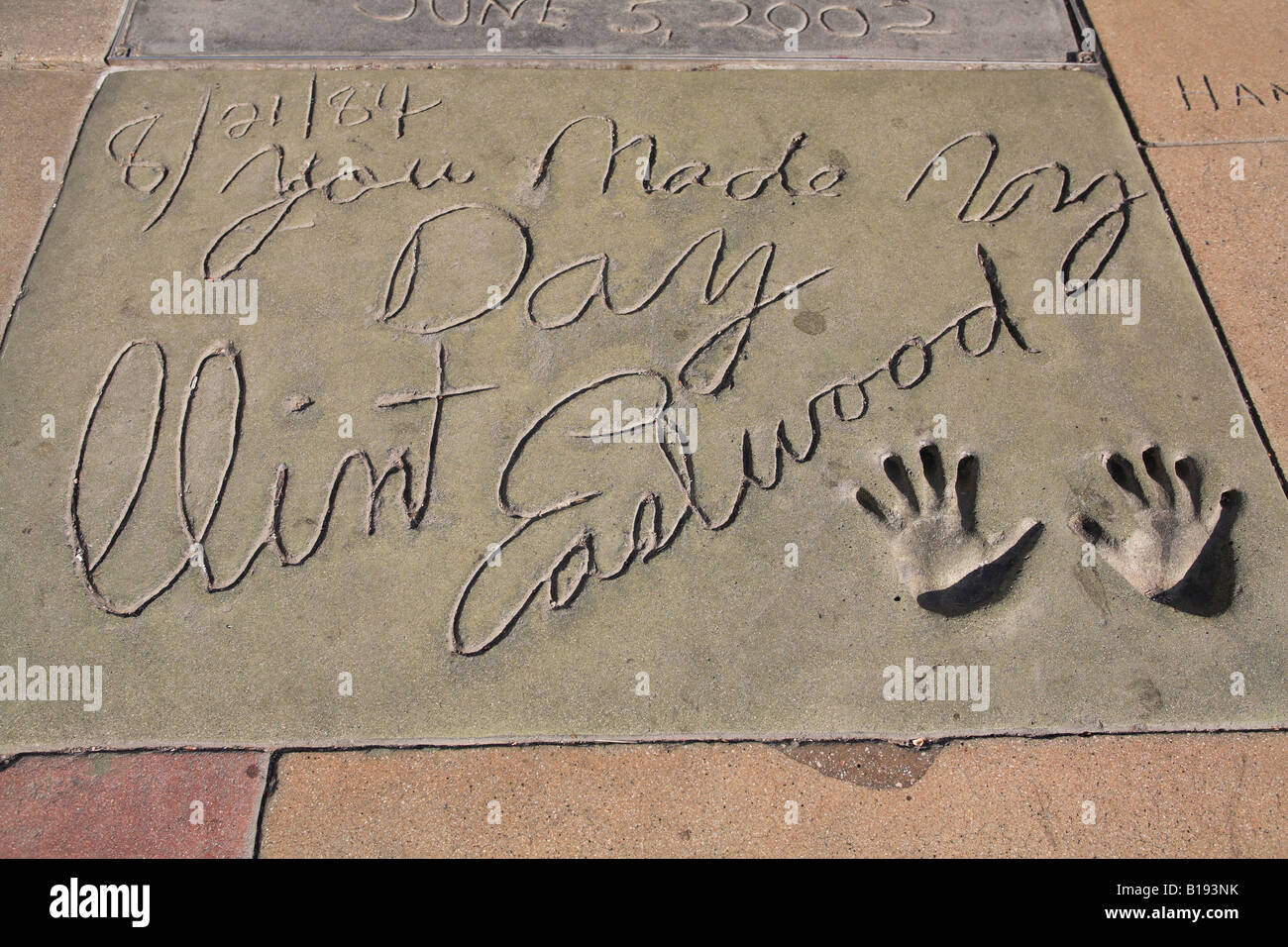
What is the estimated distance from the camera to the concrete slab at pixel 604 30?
15.9ft

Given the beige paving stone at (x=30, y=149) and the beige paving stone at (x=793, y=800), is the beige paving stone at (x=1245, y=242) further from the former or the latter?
the beige paving stone at (x=30, y=149)

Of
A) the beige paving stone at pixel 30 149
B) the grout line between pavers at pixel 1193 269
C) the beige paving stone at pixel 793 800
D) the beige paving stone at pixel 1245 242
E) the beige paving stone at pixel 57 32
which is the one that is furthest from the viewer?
the beige paving stone at pixel 57 32

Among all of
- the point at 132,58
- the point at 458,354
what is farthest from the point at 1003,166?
the point at 132,58

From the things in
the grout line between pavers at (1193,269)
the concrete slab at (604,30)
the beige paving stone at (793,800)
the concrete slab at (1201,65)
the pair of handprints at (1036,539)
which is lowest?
the beige paving stone at (793,800)

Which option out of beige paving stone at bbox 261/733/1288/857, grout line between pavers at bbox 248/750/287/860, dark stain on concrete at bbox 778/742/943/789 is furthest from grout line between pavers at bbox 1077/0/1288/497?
grout line between pavers at bbox 248/750/287/860

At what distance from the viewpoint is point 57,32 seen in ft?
16.3

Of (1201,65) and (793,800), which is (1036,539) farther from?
(1201,65)

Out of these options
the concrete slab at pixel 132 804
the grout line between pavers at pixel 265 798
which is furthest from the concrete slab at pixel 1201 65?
the concrete slab at pixel 132 804

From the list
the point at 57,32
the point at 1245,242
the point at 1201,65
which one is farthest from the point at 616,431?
the point at 57,32

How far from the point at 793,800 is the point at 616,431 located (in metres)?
1.54

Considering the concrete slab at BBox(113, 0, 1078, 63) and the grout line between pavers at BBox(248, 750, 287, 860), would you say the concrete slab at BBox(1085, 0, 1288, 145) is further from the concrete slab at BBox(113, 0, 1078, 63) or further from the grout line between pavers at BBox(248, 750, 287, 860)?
the grout line between pavers at BBox(248, 750, 287, 860)

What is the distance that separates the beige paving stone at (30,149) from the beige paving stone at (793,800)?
2.74 metres

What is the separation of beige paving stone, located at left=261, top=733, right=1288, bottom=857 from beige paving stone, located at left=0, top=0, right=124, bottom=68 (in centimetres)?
410

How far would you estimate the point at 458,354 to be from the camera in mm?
3828
